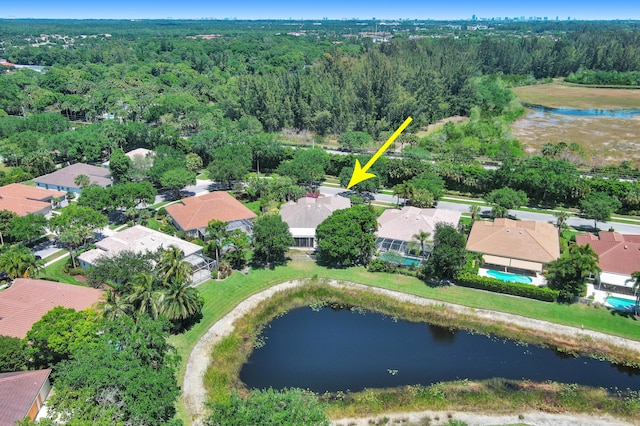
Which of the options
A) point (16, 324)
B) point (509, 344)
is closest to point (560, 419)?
point (509, 344)

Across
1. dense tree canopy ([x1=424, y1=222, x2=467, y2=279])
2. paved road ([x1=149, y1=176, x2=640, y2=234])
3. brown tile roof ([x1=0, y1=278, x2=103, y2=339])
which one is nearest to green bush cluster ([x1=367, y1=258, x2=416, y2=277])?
dense tree canopy ([x1=424, y1=222, x2=467, y2=279])

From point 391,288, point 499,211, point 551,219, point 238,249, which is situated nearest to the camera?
point 391,288

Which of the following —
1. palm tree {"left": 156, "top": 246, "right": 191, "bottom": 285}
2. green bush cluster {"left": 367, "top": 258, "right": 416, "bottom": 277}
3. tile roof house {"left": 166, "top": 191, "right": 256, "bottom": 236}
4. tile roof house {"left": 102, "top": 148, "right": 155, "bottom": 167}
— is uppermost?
palm tree {"left": 156, "top": 246, "right": 191, "bottom": 285}

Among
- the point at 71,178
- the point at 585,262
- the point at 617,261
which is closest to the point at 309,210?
the point at 585,262

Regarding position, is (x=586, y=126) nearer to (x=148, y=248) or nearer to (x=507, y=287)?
(x=507, y=287)

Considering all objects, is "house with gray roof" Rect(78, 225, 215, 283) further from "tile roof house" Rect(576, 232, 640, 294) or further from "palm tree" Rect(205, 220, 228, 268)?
"tile roof house" Rect(576, 232, 640, 294)

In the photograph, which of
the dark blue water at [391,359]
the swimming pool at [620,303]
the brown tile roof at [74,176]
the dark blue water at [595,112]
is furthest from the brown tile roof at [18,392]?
the dark blue water at [595,112]
